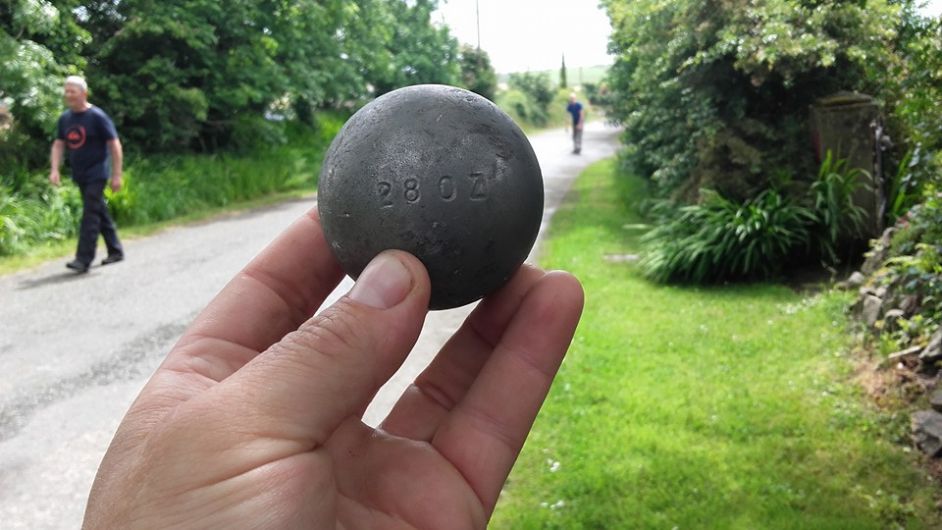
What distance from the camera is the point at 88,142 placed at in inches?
359

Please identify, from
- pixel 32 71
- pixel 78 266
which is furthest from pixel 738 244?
pixel 32 71

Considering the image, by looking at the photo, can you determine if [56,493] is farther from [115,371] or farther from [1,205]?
[1,205]

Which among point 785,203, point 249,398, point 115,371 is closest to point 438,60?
point 785,203

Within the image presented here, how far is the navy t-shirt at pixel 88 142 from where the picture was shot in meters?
9.07

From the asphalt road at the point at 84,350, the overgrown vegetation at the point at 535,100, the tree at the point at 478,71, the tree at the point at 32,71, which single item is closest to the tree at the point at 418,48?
the tree at the point at 478,71

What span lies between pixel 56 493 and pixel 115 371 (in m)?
1.78

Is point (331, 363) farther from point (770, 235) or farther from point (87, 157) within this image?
point (87, 157)

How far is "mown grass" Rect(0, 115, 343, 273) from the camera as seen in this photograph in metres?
10.4

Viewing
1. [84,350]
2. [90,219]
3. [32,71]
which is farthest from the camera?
[32,71]

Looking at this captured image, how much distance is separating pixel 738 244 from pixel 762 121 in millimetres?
1879

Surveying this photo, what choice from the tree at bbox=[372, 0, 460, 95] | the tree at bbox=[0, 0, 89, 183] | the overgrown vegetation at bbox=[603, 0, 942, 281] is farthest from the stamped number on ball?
the tree at bbox=[372, 0, 460, 95]

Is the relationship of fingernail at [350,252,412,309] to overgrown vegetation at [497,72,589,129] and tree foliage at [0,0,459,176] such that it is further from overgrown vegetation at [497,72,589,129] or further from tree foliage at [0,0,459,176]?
overgrown vegetation at [497,72,589,129]

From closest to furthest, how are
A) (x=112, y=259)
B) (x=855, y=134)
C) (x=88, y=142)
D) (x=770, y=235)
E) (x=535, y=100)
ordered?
(x=770, y=235)
(x=855, y=134)
(x=88, y=142)
(x=112, y=259)
(x=535, y=100)

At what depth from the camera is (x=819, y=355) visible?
18.4 feet
